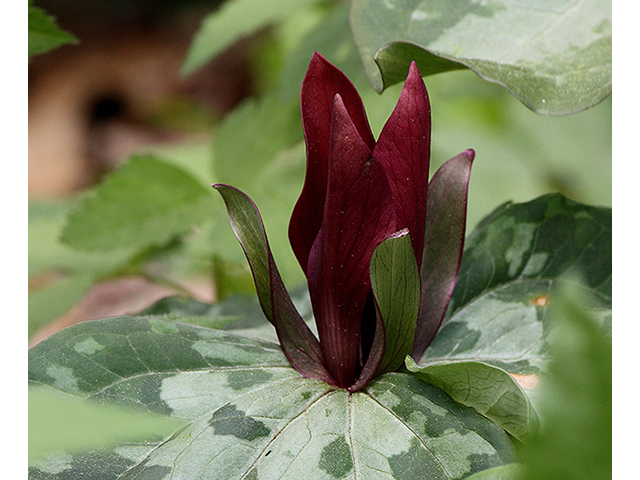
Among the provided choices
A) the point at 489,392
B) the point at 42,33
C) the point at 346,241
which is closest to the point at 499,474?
the point at 489,392

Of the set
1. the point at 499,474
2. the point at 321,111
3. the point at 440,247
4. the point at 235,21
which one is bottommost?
the point at 499,474

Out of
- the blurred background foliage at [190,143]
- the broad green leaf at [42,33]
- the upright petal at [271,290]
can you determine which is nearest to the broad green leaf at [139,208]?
the blurred background foliage at [190,143]

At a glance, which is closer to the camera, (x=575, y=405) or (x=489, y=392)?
(x=575, y=405)

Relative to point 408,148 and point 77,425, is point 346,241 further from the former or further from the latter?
point 77,425

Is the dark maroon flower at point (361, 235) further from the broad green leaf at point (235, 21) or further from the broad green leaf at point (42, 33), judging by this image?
the broad green leaf at point (235, 21)

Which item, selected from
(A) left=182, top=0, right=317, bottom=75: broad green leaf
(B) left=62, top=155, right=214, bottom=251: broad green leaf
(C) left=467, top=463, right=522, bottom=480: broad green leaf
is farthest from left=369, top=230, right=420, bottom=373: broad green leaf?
(A) left=182, top=0, right=317, bottom=75: broad green leaf

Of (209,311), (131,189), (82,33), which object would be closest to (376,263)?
(209,311)

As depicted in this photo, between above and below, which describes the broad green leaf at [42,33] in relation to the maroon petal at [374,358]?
above

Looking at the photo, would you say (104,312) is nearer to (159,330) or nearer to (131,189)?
(131,189)
